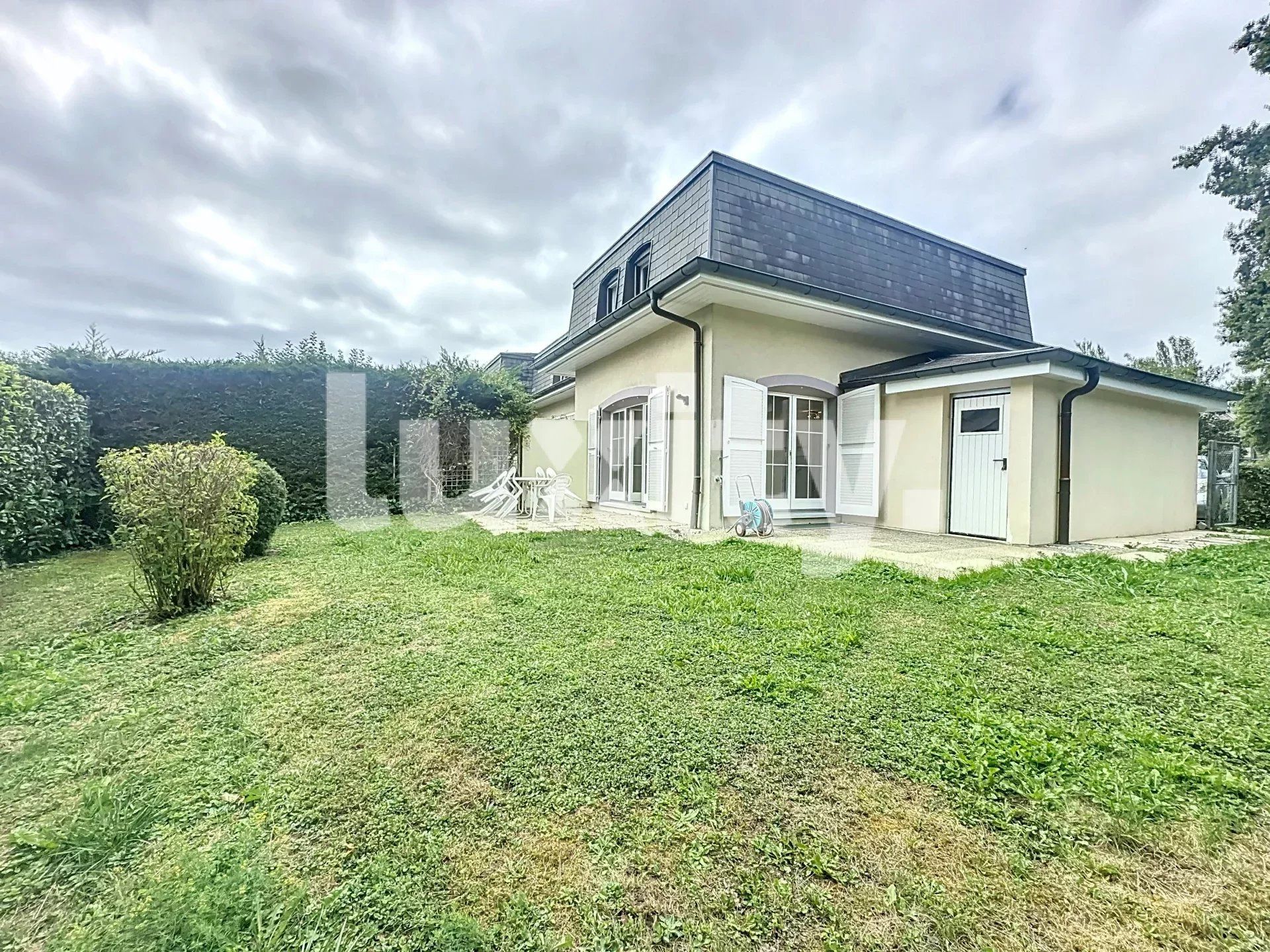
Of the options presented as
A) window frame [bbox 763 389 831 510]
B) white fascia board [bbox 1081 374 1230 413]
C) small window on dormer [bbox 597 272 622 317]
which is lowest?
window frame [bbox 763 389 831 510]

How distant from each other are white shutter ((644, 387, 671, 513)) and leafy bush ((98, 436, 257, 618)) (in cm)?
585

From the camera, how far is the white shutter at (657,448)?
848 centimetres

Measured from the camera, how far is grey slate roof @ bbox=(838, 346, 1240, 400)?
633 centimetres

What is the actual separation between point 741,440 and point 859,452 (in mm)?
2275

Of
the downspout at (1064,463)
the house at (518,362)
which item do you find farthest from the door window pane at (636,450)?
the house at (518,362)

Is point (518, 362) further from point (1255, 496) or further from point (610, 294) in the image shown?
point (1255, 496)

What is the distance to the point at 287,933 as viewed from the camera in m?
1.20

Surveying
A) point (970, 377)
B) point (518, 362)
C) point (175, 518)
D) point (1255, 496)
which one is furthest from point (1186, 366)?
point (175, 518)

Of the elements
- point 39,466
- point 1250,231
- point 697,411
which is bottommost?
point 39,466

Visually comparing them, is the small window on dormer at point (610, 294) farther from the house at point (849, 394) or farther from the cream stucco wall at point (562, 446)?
the cream stucco wall at point (562, 446)

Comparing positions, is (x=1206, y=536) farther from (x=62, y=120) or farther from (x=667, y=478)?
(x=62, y=120)

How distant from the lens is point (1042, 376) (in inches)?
255

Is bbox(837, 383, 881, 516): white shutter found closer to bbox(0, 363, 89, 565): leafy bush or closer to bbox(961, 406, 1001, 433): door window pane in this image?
bbox(961, 406, 1001, 433): door window pane

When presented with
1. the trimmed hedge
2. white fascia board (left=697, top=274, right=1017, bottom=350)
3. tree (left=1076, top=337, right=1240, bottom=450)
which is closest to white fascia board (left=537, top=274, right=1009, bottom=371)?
white fascia board (left=697, top=274, right=1017, bottom=350)
